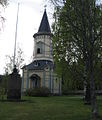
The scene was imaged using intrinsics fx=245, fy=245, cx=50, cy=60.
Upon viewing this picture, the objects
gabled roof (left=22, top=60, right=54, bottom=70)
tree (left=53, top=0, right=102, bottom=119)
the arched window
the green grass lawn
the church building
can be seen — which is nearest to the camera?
the green grass lawn

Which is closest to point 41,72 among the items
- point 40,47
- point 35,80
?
point 35,80

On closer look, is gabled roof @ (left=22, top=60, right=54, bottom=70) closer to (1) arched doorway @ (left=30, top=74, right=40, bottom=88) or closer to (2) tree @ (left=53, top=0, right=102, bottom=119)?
(1) arched doorway @ (left=30, top=74, right=40, bottom=88)

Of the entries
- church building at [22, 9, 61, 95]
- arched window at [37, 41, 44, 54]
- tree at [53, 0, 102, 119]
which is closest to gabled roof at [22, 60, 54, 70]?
church building at [22, 9, 61, 95]

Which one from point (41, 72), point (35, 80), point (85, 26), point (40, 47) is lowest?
point (85, 26)

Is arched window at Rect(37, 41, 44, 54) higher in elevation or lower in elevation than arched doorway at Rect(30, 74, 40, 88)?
higher

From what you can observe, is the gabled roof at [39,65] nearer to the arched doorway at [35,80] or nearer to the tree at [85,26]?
the arched doorway at [35,80]

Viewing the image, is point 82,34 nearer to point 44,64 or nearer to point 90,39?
point 90,39

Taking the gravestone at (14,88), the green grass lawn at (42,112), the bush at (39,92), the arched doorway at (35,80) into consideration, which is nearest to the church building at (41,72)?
the arched doorway at (35,80)

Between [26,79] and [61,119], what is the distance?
4153 centimetres

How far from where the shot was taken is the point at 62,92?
183ft

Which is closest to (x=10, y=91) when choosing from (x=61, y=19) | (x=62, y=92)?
(x=61, y=19)

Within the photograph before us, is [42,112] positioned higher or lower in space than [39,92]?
lower

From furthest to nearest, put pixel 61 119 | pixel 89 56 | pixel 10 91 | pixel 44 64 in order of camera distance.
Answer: pixel 44 64
pixel 10 91
pixel 89 56
pixel 61 119

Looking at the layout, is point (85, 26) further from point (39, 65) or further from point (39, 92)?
point (39, 65)
